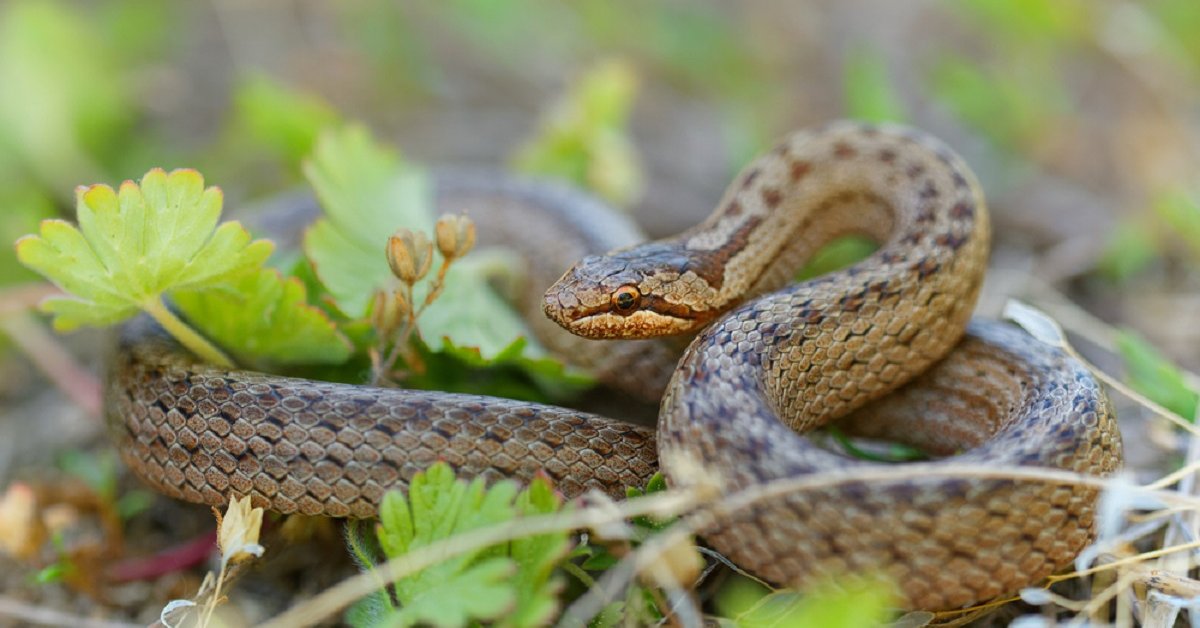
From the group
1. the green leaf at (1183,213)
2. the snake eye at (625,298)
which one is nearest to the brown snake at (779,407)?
the snake eye at (625,298)

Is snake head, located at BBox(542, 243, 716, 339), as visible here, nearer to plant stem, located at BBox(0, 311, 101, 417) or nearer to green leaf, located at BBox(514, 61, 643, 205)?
green leaf, located at BBox(514, 61, 643, 205)

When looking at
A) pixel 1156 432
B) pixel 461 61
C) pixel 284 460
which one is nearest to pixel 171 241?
pixel 284 460

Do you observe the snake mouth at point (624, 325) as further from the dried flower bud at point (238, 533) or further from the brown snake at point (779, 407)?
the dried flower bud at point (238, 533)

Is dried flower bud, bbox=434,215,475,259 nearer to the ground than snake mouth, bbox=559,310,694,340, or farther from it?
farther from it

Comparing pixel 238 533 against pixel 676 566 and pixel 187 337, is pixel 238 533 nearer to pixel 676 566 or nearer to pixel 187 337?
pixel 187 337

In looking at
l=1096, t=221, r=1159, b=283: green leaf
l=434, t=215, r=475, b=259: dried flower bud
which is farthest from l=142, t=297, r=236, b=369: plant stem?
l=1096, t=221, r=1159, b=283: green leaf

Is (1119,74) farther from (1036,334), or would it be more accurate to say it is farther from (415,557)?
(415,557)
